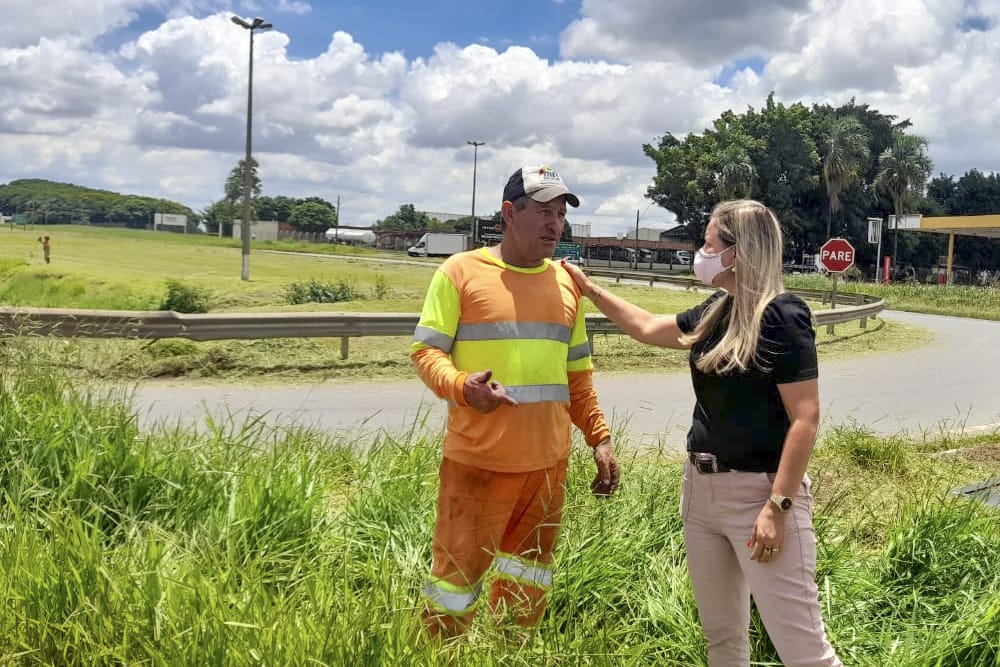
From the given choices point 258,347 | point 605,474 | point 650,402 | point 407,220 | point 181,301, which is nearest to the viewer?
point 605,474

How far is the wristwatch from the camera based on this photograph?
2.80m

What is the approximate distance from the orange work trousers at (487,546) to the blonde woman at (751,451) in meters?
0.55

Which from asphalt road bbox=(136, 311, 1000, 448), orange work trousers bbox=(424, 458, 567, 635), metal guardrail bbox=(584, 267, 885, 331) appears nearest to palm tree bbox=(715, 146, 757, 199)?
metal guardrail bbox=(584, 267, 885, 331)

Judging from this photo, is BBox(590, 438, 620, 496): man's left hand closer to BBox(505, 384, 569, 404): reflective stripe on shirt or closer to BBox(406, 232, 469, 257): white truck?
BBox(505, 384, 569, 404): reflective stripe on shirt

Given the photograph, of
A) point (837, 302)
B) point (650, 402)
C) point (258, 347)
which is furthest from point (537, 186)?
point (837, 302)

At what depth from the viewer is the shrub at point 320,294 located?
22109 mm

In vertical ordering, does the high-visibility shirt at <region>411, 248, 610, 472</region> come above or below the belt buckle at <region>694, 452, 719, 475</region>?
above

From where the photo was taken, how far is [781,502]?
2803 mm

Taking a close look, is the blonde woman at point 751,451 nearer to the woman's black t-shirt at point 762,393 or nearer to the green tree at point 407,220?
the woman's black t-shirt at point 762,393

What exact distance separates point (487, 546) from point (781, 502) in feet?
3.47

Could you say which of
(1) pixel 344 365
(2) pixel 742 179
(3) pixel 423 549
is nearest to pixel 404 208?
(2) pixel 742 179

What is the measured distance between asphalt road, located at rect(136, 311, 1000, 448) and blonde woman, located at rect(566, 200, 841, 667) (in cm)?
375

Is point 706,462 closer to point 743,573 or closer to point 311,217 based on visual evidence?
point 743,573

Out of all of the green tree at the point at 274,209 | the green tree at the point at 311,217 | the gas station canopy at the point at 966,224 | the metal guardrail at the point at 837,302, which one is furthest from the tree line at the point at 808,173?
the green tree at the point at 274,209
